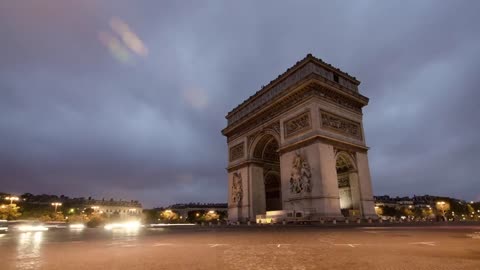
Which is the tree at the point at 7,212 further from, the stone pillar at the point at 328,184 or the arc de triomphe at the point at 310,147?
the stone pillar at the point at 328,184

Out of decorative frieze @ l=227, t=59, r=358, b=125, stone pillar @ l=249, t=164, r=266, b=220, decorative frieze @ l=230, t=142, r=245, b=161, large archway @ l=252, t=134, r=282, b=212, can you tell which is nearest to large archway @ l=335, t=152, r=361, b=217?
decorative frieze @ l=227, t=59, r=358, b=125

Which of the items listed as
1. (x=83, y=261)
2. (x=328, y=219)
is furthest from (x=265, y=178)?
(x=83, y=261)

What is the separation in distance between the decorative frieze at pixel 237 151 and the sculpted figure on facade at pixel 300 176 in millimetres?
10160

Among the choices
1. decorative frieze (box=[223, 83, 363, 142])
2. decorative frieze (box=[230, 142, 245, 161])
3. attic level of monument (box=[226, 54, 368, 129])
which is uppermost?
attic level of monument (box=[226, 54, 368, 129])

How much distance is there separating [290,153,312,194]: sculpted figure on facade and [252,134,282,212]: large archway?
271 inches

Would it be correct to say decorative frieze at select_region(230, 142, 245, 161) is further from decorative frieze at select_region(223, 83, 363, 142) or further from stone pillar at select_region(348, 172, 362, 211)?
stone pillar at select_region(348, 172, 362, 211)

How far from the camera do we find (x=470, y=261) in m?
4.33

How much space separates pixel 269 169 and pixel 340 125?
11162 millimetres

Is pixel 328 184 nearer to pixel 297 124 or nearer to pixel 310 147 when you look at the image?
pixel 310 147

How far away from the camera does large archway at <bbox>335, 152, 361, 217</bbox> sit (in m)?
25.5

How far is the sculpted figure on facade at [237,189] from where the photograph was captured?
1305 inches

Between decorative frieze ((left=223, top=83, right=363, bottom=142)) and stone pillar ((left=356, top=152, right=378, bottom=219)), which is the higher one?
decorative frieze ((left=223, top=83, right=363, bottom=142))

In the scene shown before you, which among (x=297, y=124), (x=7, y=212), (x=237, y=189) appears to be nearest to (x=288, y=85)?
(x=297, y=124)

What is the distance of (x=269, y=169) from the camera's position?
34.3m
